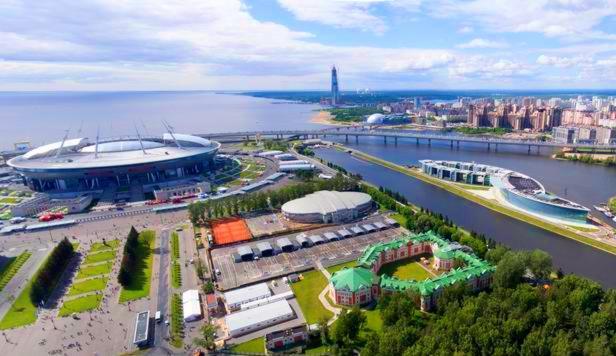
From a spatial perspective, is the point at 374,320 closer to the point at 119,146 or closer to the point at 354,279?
the point at 354,279

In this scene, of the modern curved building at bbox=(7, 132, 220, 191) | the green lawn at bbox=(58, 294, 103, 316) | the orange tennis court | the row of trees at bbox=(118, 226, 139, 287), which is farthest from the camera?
the modern curved building at bbox=(7, 132, 220, 191)

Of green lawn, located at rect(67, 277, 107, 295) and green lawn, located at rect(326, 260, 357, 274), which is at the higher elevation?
green lawn, located at rect(67, 277, 107, 295)

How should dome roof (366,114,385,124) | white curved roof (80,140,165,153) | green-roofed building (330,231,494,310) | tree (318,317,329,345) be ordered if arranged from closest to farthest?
1. tree (318,317,329,345)
2. green-roofed building (330,231,494,310)
3. white curved roof (80,140,165,153)
4. dome roof (366,114,385,124)

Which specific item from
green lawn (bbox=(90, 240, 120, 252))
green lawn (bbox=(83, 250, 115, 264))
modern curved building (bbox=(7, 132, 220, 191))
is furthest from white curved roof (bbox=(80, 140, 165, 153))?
green lawn (bbox=(83, 250, 115, 264))

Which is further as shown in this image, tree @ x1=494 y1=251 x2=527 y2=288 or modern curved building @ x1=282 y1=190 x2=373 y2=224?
modern curved building @ x1=282 y1=190 x2=373 y2=224

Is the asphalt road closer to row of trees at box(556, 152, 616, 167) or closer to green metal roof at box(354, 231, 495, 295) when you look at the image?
green metal roof at box(354, 231, 495, 295)

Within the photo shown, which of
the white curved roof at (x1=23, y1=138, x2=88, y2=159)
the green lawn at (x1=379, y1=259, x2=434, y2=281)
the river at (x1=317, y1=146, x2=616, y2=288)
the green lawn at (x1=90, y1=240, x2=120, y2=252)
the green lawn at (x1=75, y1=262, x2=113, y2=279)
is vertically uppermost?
the white curved roof at (x1=23, y1=138, x2=88, y2=159)

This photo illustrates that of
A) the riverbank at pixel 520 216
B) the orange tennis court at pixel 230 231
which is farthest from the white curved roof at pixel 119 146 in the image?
the riverbank at pixel 520 216
